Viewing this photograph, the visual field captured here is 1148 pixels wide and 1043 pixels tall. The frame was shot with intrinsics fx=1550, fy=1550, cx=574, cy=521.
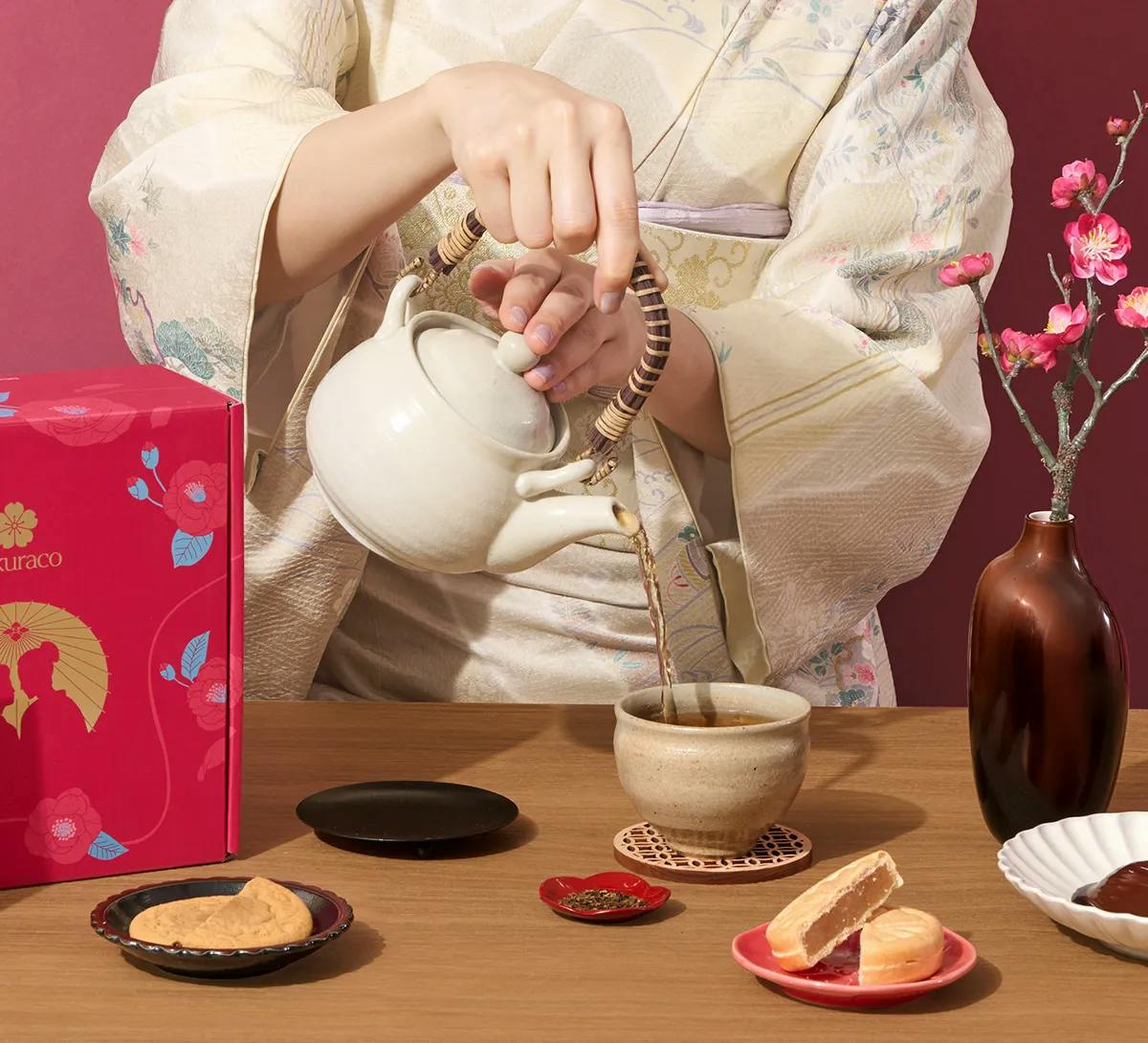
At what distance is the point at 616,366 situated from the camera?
1.07 m

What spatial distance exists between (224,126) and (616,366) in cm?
38

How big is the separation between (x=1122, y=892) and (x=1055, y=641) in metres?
0.17

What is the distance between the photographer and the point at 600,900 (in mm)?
827

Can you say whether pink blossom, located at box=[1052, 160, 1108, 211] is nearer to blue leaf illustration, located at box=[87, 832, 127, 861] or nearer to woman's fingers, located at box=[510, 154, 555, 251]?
woman's fingers, located at box=[510, 154, 555, 251]

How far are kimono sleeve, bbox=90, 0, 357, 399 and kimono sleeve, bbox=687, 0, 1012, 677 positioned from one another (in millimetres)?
358

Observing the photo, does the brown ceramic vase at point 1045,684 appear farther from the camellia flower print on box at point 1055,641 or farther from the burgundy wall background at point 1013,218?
the burgundy wall background at point 1013,218

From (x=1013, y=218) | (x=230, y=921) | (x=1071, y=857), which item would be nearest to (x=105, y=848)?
(x=230, y=921)

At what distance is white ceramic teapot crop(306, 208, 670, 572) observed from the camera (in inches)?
34.2

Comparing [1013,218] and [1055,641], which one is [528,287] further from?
[1013,218]

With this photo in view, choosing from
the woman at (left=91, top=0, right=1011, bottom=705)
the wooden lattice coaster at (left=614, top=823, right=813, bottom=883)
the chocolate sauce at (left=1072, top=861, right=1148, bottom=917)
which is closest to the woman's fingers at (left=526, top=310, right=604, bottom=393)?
the woman at (left=91, top=0, right=1011, bottom=705)

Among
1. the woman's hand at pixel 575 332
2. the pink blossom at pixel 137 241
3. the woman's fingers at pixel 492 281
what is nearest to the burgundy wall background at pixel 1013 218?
the pink blossom at pixel 137 241

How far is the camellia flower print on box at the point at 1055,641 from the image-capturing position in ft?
2.98

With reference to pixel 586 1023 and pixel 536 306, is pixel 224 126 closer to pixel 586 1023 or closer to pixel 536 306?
pixel 536 306

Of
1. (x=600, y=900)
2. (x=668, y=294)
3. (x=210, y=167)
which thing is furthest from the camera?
(x=668, y=294)
